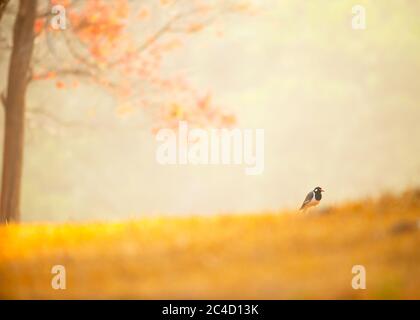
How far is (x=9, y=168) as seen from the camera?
33.5 feet

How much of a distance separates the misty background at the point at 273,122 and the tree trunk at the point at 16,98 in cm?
1609

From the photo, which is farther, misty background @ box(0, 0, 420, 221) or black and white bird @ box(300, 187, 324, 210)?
misty background @ box(0, 0, 420, 221)

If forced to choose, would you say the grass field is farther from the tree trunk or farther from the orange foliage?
the orange foliage

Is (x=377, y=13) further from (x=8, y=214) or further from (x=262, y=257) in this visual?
(x=262, y=257)

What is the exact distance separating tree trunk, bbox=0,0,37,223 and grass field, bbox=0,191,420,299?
3.76 meters

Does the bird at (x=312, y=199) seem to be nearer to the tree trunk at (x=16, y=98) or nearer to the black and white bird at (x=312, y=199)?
the black and white bird at (x=312, y=199)

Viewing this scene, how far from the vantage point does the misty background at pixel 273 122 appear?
27.8 m

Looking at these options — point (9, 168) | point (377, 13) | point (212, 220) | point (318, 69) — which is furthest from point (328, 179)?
point (212, 220)

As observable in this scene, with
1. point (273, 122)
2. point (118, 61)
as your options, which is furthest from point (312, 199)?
point (273, 122)

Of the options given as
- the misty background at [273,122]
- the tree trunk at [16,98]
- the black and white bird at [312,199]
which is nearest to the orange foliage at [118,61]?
the tree trunk at [16,98]

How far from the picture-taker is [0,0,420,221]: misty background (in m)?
27.8

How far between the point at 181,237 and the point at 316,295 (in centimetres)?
159

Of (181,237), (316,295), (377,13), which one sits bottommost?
(316,295)

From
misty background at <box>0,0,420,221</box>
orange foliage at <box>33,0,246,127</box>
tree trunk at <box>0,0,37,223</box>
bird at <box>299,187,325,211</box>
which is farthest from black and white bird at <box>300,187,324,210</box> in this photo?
misty background at <box>0,0,420,221</box>
